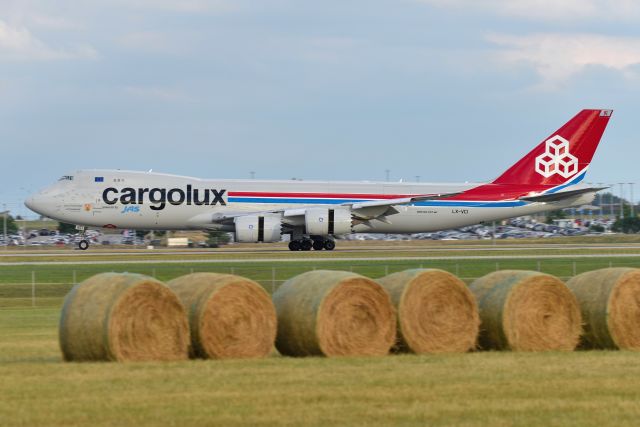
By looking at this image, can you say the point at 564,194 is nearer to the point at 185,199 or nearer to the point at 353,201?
the point at 353,201

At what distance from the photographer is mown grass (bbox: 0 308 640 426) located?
12.1 meters

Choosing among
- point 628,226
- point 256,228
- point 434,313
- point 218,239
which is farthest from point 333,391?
point 628,226

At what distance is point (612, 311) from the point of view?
59.1 feet

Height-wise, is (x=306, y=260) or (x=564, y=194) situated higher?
(x=564, y=194)

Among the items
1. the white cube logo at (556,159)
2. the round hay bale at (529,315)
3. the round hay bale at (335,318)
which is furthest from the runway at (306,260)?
the round hay bale at (335,318)

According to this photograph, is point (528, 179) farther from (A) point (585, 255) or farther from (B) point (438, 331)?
(B) point (438, 331)

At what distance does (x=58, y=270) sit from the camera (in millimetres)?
43969

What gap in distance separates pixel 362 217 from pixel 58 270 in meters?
19.9

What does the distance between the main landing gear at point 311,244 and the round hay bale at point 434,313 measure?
1622 inches

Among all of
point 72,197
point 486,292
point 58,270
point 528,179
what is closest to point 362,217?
point 528,179

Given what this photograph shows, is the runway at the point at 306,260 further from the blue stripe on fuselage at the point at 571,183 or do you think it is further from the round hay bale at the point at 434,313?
the round hay bale at the point at 434,313

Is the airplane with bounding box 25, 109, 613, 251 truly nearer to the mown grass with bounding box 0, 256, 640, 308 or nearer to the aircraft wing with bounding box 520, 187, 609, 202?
the aircraft wing with bounding box 520, 187, 609, 202

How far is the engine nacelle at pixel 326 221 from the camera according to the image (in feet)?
188

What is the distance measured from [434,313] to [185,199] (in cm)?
4102
